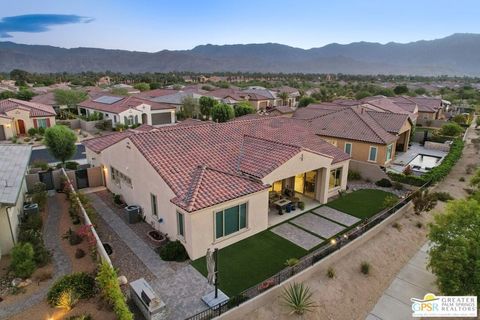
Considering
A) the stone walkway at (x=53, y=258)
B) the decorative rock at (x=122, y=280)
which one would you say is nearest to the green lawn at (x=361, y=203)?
the decorative rock at (x=122, y=280)

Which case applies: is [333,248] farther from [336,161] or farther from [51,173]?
[51,173]

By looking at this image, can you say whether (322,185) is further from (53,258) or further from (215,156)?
(53,258)

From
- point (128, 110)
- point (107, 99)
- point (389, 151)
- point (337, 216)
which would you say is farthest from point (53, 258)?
point (107, 99)

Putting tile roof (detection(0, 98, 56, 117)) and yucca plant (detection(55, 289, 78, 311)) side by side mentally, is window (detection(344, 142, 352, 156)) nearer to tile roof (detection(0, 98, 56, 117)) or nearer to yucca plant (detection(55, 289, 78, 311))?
yucca plant (detection(55, 289, 78, 311))

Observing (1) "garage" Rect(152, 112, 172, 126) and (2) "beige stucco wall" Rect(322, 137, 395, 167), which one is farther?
(1) "garage" Rect(152, 112, 172, 126)

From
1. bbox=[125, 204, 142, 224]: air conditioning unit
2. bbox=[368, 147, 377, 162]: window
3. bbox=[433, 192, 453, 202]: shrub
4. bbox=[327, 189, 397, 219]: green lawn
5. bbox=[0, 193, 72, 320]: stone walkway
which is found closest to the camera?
bbox=[0, 193, 72, 320]: stone walkway

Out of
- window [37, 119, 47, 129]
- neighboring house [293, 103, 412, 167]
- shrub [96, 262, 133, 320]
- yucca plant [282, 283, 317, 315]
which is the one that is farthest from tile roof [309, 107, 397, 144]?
window [37, 119, 47, 129]
